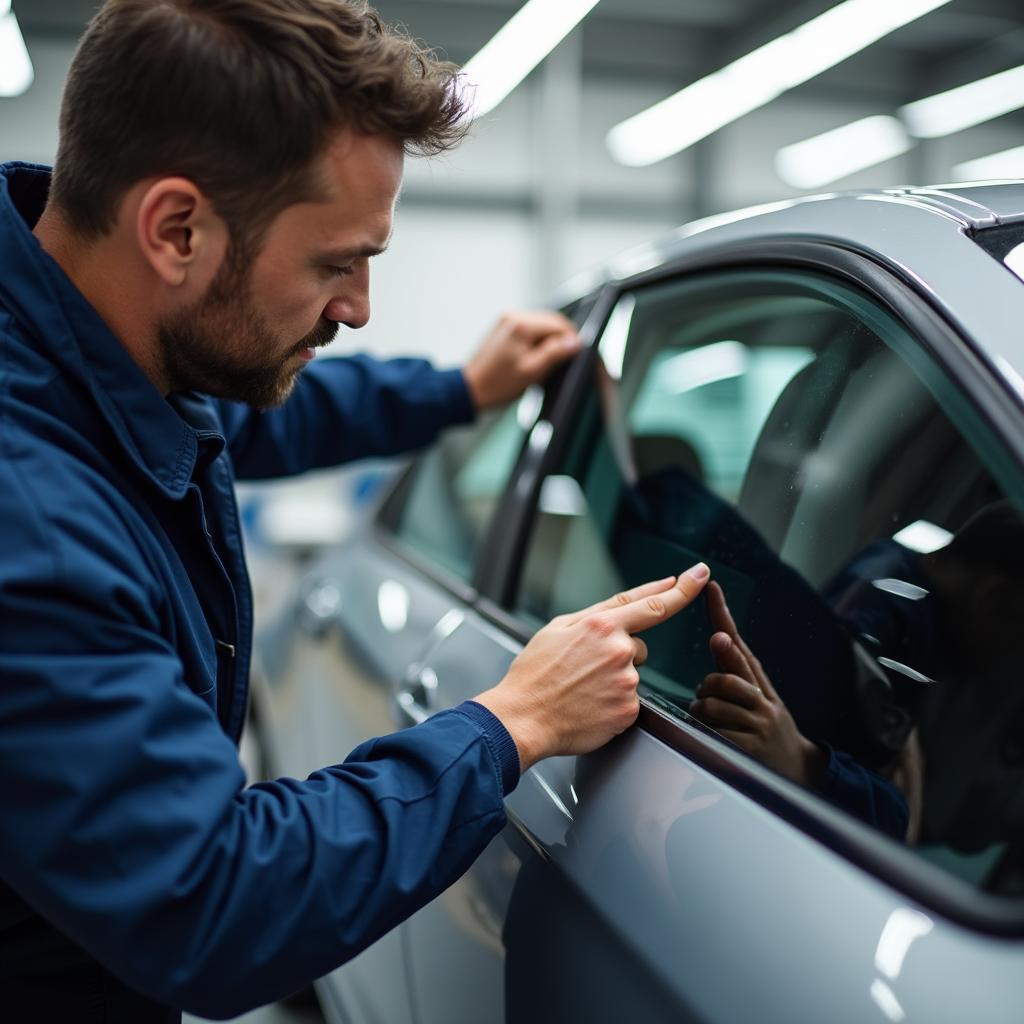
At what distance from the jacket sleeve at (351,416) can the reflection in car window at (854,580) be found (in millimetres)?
551

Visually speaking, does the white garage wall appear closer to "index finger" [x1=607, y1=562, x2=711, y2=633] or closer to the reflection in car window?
the reflection in car window

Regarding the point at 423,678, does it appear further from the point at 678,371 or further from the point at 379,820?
the point at 678,371

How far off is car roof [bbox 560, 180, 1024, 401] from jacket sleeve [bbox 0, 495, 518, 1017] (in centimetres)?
58

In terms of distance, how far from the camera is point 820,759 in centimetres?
82

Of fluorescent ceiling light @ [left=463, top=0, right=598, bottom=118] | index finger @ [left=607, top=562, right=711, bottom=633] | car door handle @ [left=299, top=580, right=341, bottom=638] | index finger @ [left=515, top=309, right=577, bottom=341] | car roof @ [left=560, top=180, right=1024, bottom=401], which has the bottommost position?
car door handle @ [left=299, top=580, right=341, bottom=638]

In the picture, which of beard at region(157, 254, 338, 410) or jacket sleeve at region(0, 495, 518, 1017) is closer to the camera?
jacket sleeve at region(0, 495, 518, 1017)

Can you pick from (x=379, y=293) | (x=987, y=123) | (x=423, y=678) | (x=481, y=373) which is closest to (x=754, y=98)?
(x=987, y=123)

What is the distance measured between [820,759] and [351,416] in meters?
1.10

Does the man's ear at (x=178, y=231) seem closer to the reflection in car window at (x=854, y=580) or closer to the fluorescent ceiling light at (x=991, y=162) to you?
the reflection in car window at (x=854, y=580)

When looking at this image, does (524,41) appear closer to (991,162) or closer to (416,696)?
(991,162)

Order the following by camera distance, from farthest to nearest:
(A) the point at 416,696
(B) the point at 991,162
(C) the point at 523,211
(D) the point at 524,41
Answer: (B) the point at 991,162, (C) the point at 523,211, (D) the point at 524,41, (A) the point at 416,696

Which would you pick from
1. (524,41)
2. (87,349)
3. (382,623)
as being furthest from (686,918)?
(524,41)

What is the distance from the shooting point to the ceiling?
6.88 m

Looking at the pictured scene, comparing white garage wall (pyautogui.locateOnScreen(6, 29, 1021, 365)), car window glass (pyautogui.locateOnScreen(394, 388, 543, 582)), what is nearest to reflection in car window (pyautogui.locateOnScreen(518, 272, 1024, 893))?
car window glass (pyautogui.locateOnScreen(394, 388, 543, 582))
